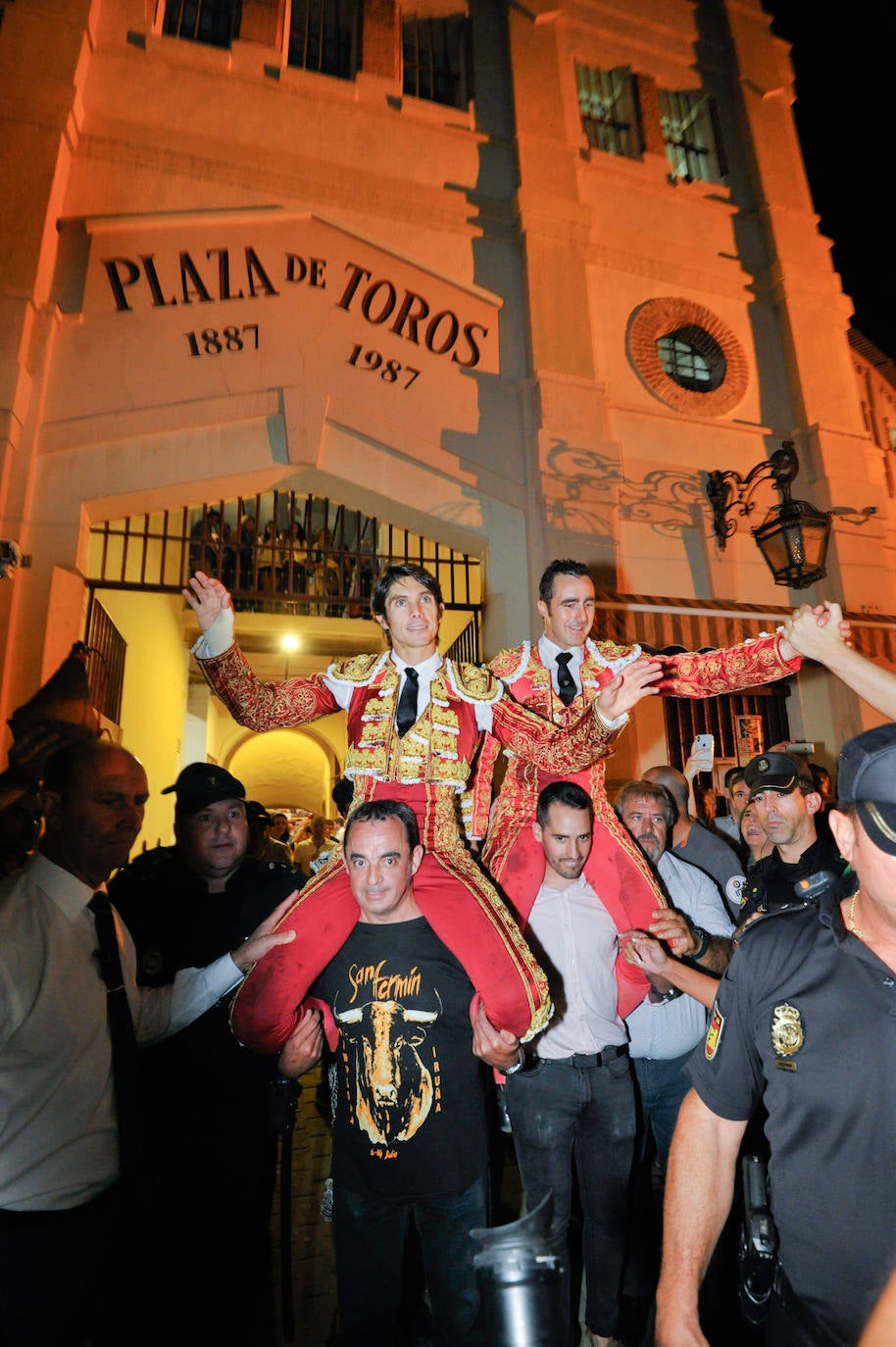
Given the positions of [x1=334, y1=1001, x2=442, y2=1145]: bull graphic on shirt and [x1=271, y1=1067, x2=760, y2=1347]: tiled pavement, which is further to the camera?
[x1=271, y1=1067, x2=760, y2=1347]: tiled pavement

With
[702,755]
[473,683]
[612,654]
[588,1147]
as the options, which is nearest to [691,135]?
[702,755]

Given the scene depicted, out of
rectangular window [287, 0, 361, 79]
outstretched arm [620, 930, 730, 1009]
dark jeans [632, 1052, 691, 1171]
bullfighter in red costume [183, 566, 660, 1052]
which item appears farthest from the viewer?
rectangular window [287, 0, 361, 79]

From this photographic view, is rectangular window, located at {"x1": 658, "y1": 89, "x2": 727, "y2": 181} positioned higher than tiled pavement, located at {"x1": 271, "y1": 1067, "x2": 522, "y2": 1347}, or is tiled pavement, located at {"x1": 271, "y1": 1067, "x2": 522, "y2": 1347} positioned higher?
rectangular window, located at {"x1": 658, "y1": 89, "x2": 727, "y2": 181}

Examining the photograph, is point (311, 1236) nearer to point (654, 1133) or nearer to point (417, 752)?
point (654, 1133)

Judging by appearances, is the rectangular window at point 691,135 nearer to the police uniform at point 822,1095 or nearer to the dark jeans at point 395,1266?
the police uniform at point 822,1095

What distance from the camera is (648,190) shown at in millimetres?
9359

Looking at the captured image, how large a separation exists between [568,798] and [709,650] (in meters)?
1.00

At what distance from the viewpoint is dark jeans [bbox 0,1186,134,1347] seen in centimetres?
188

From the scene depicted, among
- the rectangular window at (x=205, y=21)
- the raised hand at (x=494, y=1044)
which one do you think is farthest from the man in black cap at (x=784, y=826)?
the rectangular window at (x=205, y=21)

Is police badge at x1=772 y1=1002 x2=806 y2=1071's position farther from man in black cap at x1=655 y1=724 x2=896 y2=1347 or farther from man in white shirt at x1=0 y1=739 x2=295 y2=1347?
man in white shirt at x1=0 y1=739 x2=295 y2=1347

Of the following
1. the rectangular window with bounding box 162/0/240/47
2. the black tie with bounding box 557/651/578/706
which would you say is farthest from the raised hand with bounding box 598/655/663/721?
the rectangular window with bounding box 162/0/240/47

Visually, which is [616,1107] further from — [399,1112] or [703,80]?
[703,80]

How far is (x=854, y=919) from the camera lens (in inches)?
62.9

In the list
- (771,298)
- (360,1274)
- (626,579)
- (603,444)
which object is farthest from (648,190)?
(360,1274)
